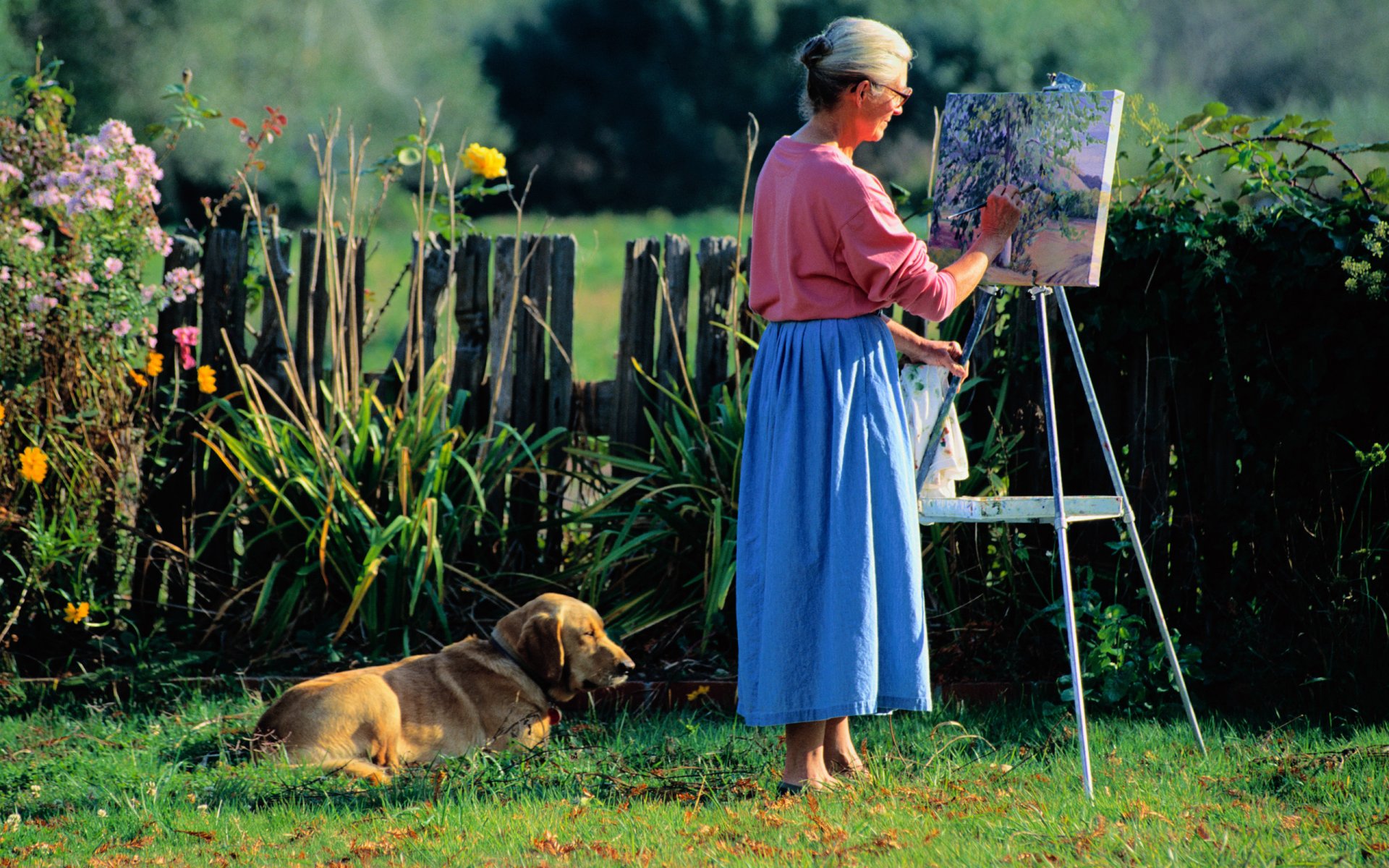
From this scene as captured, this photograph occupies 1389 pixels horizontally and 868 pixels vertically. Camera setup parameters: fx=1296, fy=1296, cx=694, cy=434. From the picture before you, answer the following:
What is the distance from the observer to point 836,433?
10.6ft

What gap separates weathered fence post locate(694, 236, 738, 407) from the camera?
17.1 ft

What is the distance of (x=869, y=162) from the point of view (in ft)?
109

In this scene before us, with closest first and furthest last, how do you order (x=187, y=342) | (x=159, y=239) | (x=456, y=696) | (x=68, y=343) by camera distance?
(x=456, y=696) < (x=68, y=343) < (x=159, y=239) < (x=187, y=342)

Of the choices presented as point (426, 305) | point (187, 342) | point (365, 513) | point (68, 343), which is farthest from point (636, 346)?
point (68, 343)

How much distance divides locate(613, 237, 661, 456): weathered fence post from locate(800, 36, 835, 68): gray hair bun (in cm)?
207

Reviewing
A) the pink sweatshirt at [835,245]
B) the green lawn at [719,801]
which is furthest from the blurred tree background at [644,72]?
the pink sweatshirt at [835,245]

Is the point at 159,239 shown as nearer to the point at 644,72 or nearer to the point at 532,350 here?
the point at 532,350

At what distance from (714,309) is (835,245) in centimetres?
205

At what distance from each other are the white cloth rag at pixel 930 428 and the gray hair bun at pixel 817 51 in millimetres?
892

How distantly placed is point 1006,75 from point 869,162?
4.02 meters

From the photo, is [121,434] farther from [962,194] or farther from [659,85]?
[659,85]

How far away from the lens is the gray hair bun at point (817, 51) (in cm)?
318

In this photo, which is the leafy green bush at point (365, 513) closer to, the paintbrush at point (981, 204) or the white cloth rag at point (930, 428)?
the white cloth rag at point (930, 428)

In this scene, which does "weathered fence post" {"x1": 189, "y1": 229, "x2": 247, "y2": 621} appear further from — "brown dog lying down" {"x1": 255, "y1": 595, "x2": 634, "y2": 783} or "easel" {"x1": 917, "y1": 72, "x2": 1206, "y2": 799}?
"easel" {"x1": 917, "y1": 72, "x2": 1206, "y2": 799}
